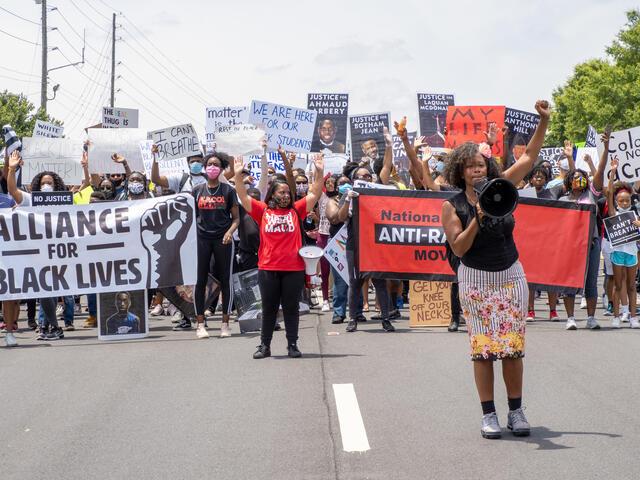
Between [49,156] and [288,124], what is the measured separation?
5013 millimetres

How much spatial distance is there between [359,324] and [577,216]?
302 cm

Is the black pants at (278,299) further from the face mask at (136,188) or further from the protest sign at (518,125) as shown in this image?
the protest sign at (518,125)

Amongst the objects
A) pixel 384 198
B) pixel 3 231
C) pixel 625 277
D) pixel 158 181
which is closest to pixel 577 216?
pixel 625 277

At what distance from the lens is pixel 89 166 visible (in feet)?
58.7

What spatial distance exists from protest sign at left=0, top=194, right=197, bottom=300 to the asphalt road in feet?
4.16

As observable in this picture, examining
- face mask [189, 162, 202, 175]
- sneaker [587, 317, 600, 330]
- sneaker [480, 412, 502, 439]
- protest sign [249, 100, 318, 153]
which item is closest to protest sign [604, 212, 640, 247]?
sneaker [587, 317, 600, 330]

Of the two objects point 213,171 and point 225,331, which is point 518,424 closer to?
point 225,331

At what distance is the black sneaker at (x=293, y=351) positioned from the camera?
11.0m

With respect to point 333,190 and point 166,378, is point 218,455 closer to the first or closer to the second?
point 166,378

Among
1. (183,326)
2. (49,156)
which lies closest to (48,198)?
(183,326)

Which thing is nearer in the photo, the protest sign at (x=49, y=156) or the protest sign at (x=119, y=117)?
the protest sign at (x=49, y=156)

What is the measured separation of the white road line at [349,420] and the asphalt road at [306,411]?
43mm

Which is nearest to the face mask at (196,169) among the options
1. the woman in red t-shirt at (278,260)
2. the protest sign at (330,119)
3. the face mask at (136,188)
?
the face mask at (136,188)

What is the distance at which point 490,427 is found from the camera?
7.05 meters
